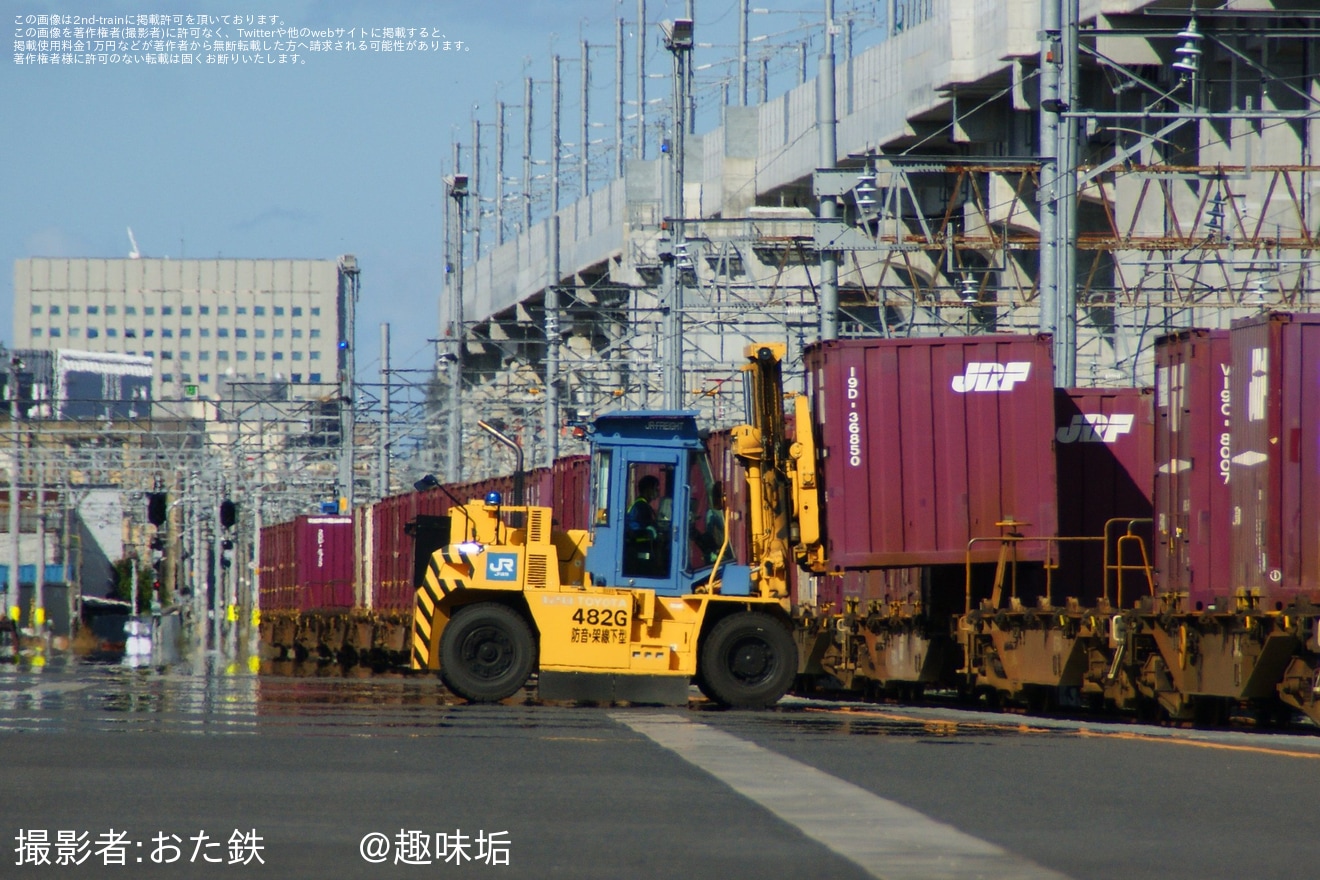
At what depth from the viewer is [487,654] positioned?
63.5ft

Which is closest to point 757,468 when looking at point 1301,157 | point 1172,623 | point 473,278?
point 1172,623

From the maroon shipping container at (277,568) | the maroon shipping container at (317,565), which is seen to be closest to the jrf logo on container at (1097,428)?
the maroon shipping container at (317,565)

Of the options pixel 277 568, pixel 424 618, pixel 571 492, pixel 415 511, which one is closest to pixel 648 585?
pixel 424 618

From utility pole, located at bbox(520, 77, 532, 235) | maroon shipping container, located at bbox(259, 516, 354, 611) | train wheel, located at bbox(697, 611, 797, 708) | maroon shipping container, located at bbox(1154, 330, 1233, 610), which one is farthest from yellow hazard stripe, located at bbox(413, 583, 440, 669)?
utility pole, located at bbox(520, 77, 532, 235)

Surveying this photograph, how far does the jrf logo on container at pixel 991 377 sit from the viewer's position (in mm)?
19234

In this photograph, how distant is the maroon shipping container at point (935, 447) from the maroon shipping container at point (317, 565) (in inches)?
1012

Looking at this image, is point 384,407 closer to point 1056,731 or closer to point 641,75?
point 641,75

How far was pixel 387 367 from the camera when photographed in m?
51.0

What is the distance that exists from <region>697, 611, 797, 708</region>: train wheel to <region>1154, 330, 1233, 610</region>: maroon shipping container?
346 cm

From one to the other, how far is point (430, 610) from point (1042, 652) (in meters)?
5.75

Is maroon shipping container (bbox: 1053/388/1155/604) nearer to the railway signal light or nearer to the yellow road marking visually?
the yellow road marking

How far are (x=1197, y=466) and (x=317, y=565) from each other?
107 ft

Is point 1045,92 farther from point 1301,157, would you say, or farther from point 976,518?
point 1301,157

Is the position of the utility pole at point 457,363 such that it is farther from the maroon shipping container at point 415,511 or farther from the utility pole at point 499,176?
the utility pole at point 499,176
